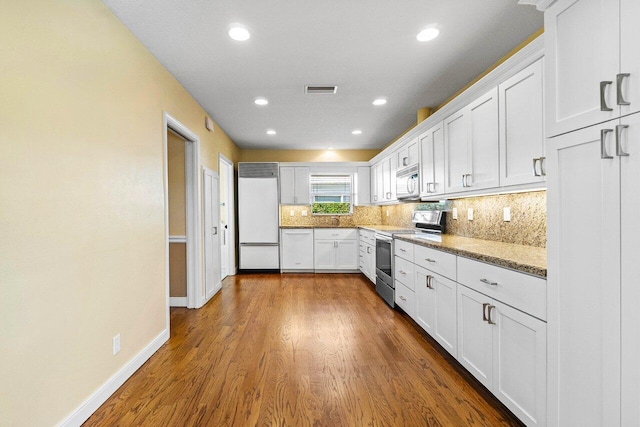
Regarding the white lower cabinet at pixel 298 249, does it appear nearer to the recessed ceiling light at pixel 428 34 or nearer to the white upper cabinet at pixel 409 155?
the white upper cabinet at pixel 409 155

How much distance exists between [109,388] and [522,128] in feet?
10.6

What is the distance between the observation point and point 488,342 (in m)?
1.89

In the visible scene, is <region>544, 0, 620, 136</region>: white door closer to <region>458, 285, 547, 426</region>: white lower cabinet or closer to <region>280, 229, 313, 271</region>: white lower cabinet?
<region>458, 285, 547, 426</region>: white lower cabinet

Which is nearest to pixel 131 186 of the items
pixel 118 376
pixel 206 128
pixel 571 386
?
pixel 118 376

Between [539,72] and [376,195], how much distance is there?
410 centimetres

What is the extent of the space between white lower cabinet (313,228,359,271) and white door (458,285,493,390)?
3.78m

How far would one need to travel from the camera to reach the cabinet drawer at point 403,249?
3.21m

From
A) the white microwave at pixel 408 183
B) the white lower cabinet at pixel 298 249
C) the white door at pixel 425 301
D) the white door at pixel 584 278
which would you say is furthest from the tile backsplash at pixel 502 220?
the white lower cabinet at pixel 298 249

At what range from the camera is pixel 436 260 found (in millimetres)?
2604

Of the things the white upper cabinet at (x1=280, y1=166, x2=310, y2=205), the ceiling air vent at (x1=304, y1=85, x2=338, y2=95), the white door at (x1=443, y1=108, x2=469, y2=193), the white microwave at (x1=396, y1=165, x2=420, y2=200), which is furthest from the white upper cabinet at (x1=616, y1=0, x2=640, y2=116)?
the white upper cabinet at (x1=280, y1=166, x2=310, y2=205)

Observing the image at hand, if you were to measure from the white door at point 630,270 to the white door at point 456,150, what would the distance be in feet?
5.51

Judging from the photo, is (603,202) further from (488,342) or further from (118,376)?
(118,376)

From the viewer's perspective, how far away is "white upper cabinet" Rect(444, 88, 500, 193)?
2.38m

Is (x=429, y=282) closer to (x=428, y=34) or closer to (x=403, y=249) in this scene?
(x=403, y=249)
